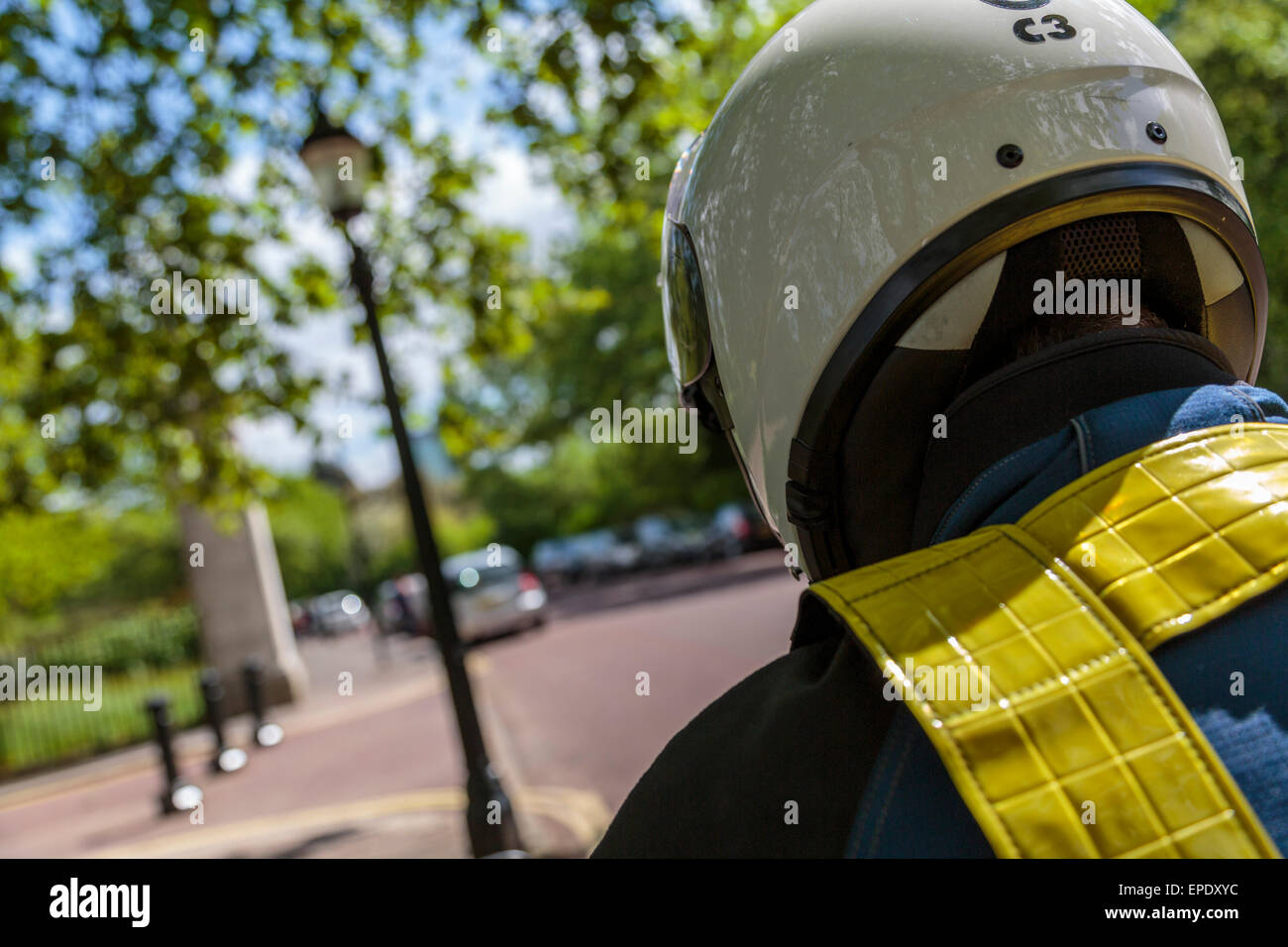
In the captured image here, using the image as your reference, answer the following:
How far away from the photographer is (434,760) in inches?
377

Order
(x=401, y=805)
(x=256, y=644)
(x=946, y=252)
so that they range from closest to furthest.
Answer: (x=946, y=252) < (x=401, y=805) < (x=256, y=644)

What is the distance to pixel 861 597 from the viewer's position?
2.51ft

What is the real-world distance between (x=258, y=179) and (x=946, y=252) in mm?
7003

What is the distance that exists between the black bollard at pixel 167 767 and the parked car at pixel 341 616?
1268 inches

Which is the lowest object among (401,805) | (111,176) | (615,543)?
(615,543)

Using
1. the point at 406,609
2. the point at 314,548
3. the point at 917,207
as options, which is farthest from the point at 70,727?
the point at 314,548

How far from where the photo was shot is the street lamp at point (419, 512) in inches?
225

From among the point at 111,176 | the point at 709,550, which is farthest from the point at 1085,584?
the point at 709,550

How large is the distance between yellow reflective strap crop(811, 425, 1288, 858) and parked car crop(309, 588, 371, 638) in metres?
42.3

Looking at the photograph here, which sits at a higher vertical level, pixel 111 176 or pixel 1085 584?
pixel 111 176

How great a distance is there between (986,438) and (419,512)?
18.0 feet

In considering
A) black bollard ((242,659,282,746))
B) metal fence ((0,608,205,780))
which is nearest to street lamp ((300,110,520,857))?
black bollard ((242,659,282,746))

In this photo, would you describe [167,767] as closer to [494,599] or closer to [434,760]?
[434,760]

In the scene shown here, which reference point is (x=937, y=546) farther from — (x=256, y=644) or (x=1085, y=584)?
(x=256, y=644)
